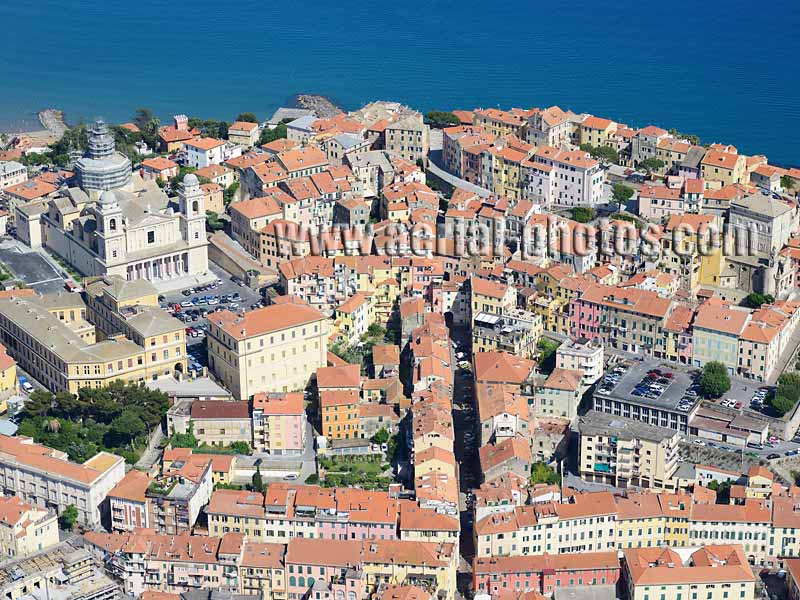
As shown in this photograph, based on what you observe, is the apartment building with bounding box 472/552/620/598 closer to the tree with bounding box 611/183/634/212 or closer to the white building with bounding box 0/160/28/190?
the tree with bounding box 611/183/634/212

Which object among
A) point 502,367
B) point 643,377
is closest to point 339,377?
point 502,367

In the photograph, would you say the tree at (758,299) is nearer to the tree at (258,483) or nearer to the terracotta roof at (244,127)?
the tree at (258,483)

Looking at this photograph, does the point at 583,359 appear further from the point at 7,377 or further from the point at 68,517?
the point at 7,377

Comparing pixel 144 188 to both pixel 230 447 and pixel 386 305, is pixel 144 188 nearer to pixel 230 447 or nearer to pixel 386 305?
pixel 386 305

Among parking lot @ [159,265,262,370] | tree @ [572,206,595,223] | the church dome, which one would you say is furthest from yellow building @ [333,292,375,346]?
tree @ [572,206,595,223]

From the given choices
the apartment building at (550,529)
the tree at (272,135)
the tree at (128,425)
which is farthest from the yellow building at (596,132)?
the tree at (128,425)

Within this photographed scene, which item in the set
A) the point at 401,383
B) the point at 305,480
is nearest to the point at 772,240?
the point at 401,383

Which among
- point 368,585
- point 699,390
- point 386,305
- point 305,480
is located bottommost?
point 368,585
